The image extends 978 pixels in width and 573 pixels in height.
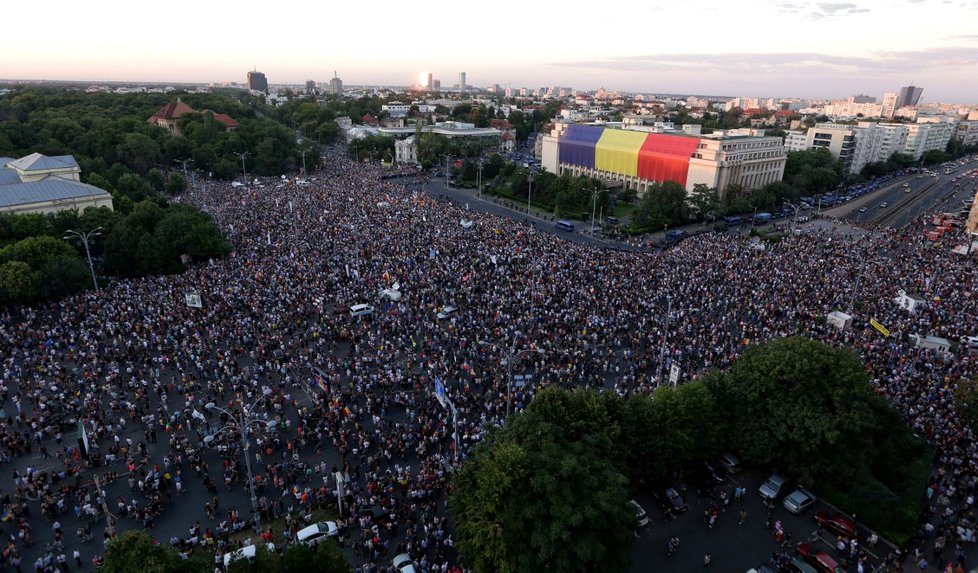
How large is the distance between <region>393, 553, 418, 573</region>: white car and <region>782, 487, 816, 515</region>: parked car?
12.1 m

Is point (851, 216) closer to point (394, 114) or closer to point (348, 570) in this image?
point (348, 570)

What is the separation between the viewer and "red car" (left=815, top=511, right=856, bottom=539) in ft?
55.5

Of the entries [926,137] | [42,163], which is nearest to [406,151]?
[42,163]

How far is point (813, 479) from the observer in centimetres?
1825

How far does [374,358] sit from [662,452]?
47.6 feet

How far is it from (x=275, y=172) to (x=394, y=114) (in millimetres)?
78087

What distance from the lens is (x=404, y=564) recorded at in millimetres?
15258

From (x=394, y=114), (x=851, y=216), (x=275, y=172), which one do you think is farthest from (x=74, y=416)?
(x=394, y=114)

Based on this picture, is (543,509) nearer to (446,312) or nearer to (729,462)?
(729,462)

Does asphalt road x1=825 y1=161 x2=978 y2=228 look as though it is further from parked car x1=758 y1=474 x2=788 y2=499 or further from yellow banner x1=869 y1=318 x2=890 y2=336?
parked car x1=758 y1=474 x2=788 y2=499

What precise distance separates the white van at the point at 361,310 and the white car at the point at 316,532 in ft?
51.0

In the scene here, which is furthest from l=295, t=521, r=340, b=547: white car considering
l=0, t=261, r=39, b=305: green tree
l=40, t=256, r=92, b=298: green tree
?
l=40, t=256, r=92, b=298: green tree

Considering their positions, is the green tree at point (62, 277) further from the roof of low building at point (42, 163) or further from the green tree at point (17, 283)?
the roof of low building at point (42, 163)

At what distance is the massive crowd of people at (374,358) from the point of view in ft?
58.2
